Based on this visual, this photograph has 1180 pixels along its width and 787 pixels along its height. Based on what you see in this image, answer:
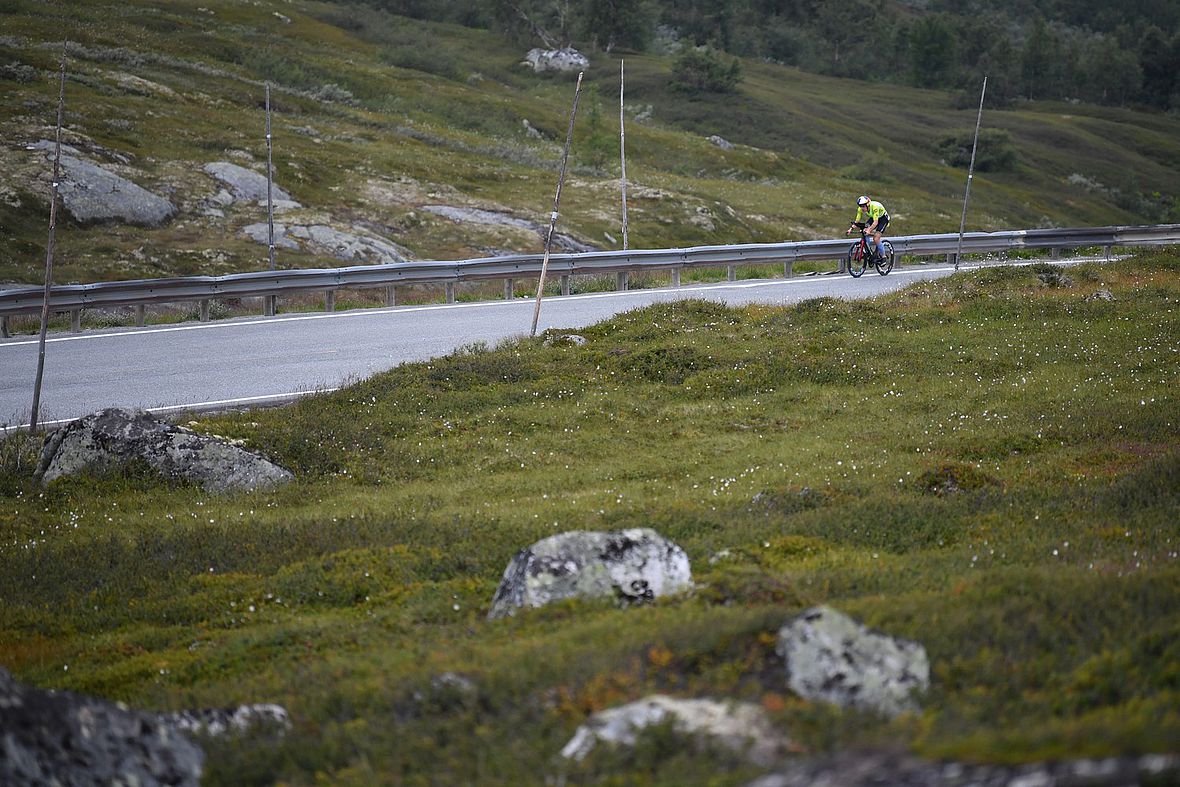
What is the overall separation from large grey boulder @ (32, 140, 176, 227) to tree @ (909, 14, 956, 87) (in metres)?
114

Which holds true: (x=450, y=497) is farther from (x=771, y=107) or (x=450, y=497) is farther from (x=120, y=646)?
(x=771, y=107)

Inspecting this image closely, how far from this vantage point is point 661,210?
53.6 m

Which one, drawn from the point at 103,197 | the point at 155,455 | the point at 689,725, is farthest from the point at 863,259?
the point at 103,197

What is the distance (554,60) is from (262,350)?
85.7 meters

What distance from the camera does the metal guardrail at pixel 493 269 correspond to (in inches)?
878

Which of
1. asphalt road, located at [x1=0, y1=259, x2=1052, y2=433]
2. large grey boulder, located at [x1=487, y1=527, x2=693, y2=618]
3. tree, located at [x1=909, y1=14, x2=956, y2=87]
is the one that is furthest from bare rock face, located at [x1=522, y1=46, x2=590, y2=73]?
large grey boulder, located at [x1=487, y1=527, x2=693, y2=618]

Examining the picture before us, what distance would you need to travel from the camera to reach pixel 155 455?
1276 centimetres

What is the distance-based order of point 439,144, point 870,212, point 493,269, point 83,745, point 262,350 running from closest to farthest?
point 83,745 → point 262,350 → point 493,269 → point 870,212 → point 439,144

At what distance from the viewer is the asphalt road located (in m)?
16.4

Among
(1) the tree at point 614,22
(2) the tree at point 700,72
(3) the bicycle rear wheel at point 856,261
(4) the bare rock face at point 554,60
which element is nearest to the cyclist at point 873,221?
(3) the bicycle rear wheel at point 856,261

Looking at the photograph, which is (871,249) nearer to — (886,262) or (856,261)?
(856,261)

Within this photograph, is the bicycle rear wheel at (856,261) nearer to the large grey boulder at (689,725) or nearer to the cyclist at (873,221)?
the cyclist at (873,221)

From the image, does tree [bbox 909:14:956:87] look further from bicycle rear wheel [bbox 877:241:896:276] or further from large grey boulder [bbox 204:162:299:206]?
bicycle rear wheel [bbox 877:241:896:276]

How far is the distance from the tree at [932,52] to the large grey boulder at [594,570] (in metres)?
138
